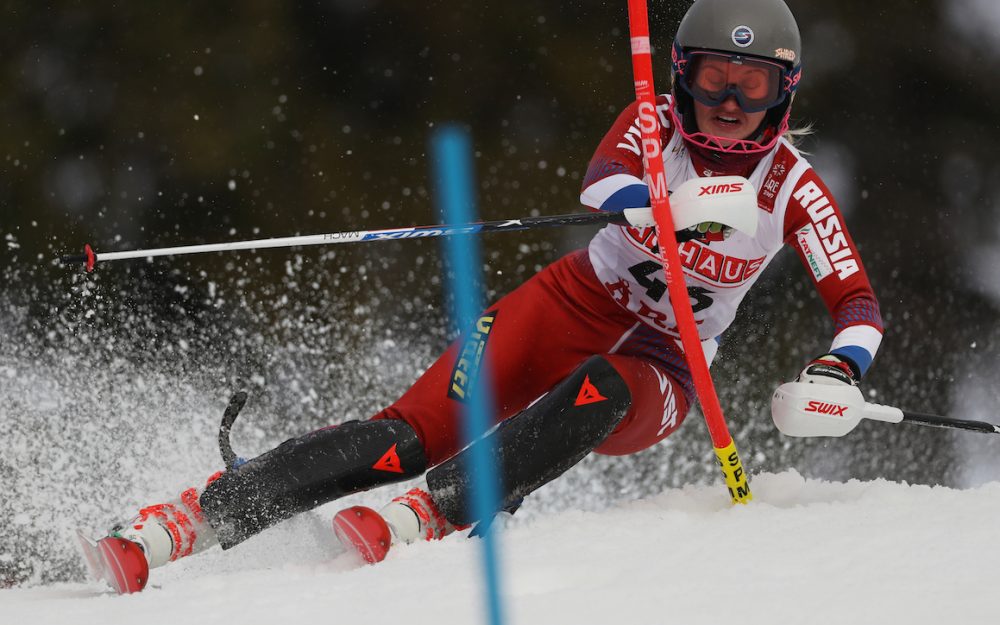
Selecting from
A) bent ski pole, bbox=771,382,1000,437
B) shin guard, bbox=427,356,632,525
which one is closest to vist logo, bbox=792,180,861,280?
bent ski pole, bbox=771,382,1000,437

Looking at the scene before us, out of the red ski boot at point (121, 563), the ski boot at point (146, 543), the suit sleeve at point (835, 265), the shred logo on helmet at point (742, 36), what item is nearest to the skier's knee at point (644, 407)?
the suit sleeve at point (835, 265)

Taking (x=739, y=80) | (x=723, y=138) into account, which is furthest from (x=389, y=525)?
(x=739, y=80)

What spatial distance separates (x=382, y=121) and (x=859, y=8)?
7.58ft

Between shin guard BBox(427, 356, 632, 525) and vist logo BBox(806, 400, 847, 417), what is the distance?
1.15ft

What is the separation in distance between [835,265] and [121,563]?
1.42m

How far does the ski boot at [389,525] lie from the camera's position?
1.89 metres

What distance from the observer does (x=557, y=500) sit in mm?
4770

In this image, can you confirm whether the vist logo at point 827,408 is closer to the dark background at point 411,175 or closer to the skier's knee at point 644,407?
the skier's knee at point 644,407

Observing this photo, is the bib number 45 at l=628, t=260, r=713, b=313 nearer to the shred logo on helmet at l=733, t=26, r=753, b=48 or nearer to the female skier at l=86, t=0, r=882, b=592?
the female skier at l=86, t=0, r=882, b=592

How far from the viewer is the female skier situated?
6.49ft

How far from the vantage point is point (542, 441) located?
198 centimetres

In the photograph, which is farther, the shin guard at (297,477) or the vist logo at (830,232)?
the vist logo at (830,232)

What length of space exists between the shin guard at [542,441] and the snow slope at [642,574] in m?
Answer: 0.10

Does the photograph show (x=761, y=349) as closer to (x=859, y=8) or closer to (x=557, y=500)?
(x=557, y=500)
